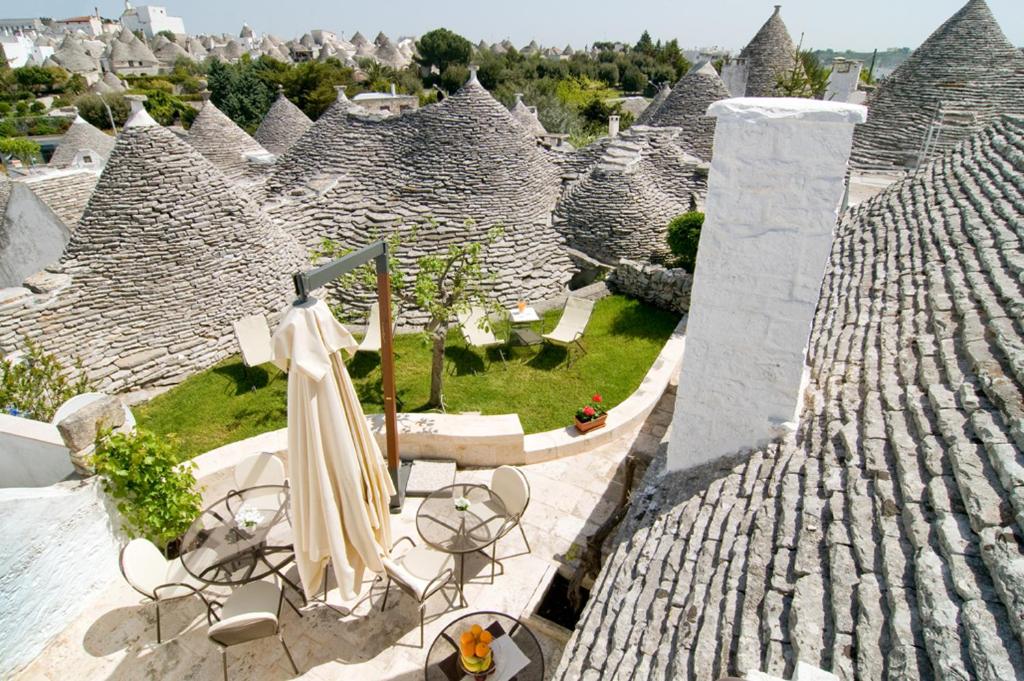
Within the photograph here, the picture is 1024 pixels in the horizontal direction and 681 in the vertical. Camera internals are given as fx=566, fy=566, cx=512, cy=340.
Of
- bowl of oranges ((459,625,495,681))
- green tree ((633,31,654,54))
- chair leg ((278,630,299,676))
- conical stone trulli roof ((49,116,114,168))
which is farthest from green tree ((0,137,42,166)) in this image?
green tree ((633,31,654,54))

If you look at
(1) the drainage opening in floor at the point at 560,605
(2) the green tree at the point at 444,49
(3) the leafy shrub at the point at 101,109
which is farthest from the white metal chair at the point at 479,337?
(2) the green tree at the point at 444,49

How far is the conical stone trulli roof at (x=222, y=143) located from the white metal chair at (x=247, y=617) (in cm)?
1783

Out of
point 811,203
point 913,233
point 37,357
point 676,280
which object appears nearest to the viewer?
point 811,203

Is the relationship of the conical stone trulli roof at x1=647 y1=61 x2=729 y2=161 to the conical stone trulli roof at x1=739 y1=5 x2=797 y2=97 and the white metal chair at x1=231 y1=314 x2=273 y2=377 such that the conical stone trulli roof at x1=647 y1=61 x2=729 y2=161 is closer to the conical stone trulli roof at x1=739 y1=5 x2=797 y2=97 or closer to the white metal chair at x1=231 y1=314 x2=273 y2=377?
the conical stone trulli roof at x1=739 y1=5 x2=797 y2=97

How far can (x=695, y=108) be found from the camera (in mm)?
22109

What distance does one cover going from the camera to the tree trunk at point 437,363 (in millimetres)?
8352

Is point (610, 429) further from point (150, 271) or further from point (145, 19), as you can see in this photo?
point (145, 19)

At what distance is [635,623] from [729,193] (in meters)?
2.84

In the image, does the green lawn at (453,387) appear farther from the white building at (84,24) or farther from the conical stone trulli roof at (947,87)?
the white building at (84,24)

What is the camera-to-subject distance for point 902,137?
1511 centimetres

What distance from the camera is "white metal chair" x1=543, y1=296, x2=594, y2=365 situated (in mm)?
10664

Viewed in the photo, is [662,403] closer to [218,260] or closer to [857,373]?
[857,373]

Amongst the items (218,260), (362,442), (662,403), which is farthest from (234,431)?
(662,403)

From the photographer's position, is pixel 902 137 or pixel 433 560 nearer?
pixel 433 560
